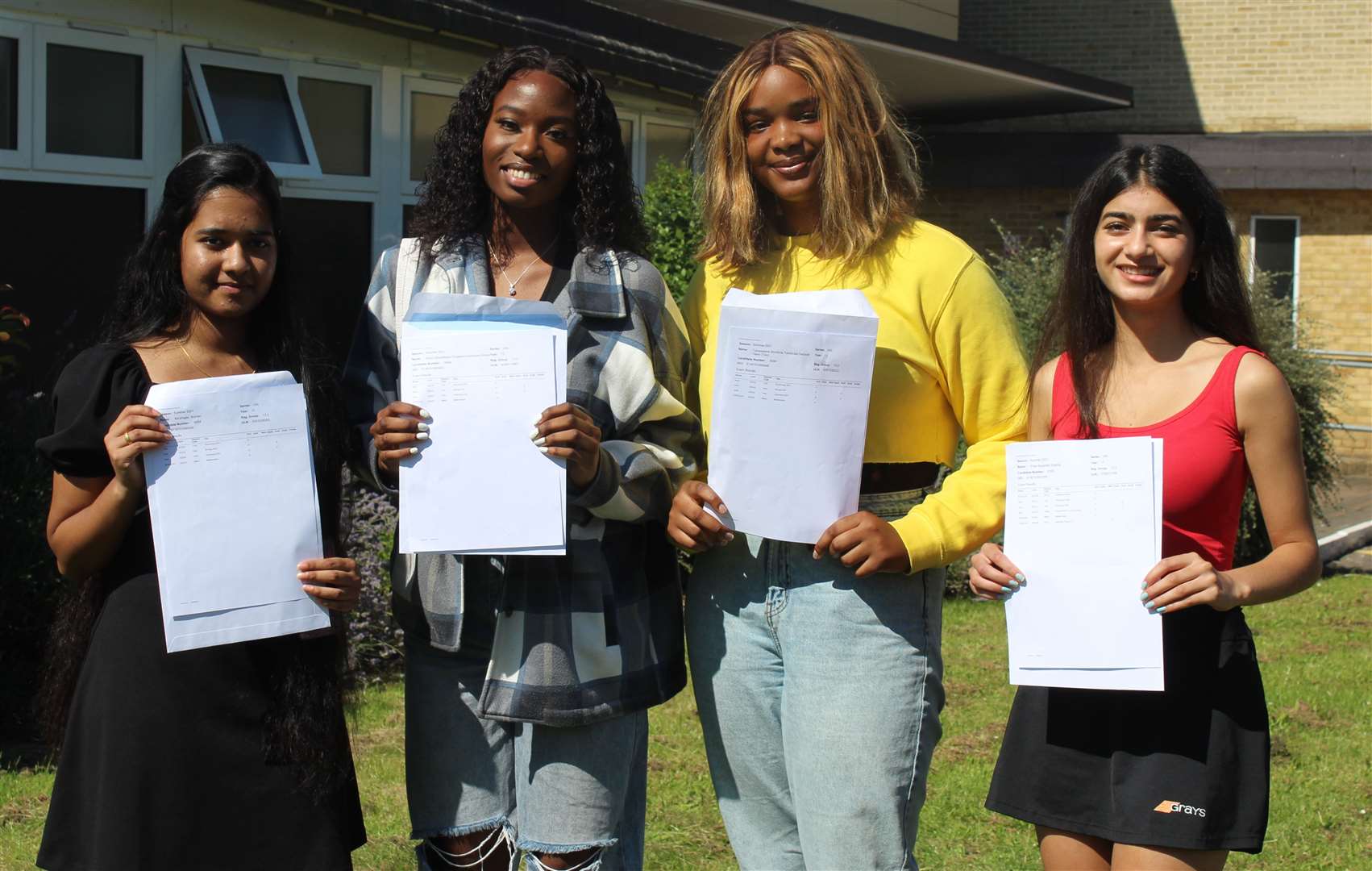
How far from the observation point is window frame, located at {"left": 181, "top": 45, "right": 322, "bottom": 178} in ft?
23.8

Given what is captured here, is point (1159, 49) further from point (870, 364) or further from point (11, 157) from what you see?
point (870, 364)

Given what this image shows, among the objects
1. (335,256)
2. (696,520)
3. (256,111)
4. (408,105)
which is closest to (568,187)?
(696,520)

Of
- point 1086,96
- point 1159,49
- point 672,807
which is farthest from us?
point 1159,49

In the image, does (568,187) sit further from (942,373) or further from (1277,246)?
(1277,246)

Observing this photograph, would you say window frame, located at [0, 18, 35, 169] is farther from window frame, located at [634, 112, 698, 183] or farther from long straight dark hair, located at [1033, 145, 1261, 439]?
long straight dark hair, located at [1033, 145, 1261, 439]

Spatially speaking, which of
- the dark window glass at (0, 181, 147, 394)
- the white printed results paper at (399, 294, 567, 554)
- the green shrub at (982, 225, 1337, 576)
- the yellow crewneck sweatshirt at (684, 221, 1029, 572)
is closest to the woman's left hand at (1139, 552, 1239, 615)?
the yellow crewneck sweatshirt at (684, 221, 1029, 572)

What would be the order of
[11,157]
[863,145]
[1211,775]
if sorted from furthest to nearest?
[11,157] → [863,145] → [1211,775]

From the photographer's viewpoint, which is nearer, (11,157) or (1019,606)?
(1019,606)

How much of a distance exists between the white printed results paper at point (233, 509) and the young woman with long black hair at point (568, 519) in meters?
0.18

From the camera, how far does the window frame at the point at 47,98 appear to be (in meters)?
6.72

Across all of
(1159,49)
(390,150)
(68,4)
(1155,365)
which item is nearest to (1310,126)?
(1159,49)

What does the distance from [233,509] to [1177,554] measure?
68.7 inches

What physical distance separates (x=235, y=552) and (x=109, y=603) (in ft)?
0.90

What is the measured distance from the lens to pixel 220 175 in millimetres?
2752
